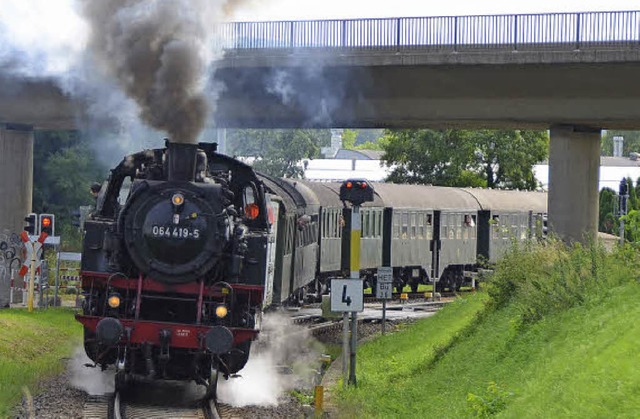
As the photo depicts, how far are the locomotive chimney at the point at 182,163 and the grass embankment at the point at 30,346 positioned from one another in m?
3.44

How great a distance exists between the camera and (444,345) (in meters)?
20.5

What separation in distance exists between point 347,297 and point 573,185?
1129 cm

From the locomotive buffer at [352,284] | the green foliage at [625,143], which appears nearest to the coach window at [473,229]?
the locomotive buffer at [352,284]

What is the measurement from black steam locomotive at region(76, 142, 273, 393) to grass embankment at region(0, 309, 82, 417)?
137 centimetres

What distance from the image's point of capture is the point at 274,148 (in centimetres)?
7012

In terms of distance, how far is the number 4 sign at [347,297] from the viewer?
17.6 m

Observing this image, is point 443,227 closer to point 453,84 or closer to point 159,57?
point 453,84

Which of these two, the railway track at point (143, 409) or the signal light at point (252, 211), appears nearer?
the railway track at point (143, 409)

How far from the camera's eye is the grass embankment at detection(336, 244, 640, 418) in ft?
36.3

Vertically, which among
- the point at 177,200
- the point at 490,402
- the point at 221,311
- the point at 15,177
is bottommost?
the point at 490,402

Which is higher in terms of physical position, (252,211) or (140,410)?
(252,211)

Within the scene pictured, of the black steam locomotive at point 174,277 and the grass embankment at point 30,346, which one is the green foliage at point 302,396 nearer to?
the black steam locomotive at point 174,277

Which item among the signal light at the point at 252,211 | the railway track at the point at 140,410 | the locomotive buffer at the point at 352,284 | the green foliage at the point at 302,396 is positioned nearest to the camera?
the railway track at the point at 140,410

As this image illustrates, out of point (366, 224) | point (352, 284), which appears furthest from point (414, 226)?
point (352, 284)
